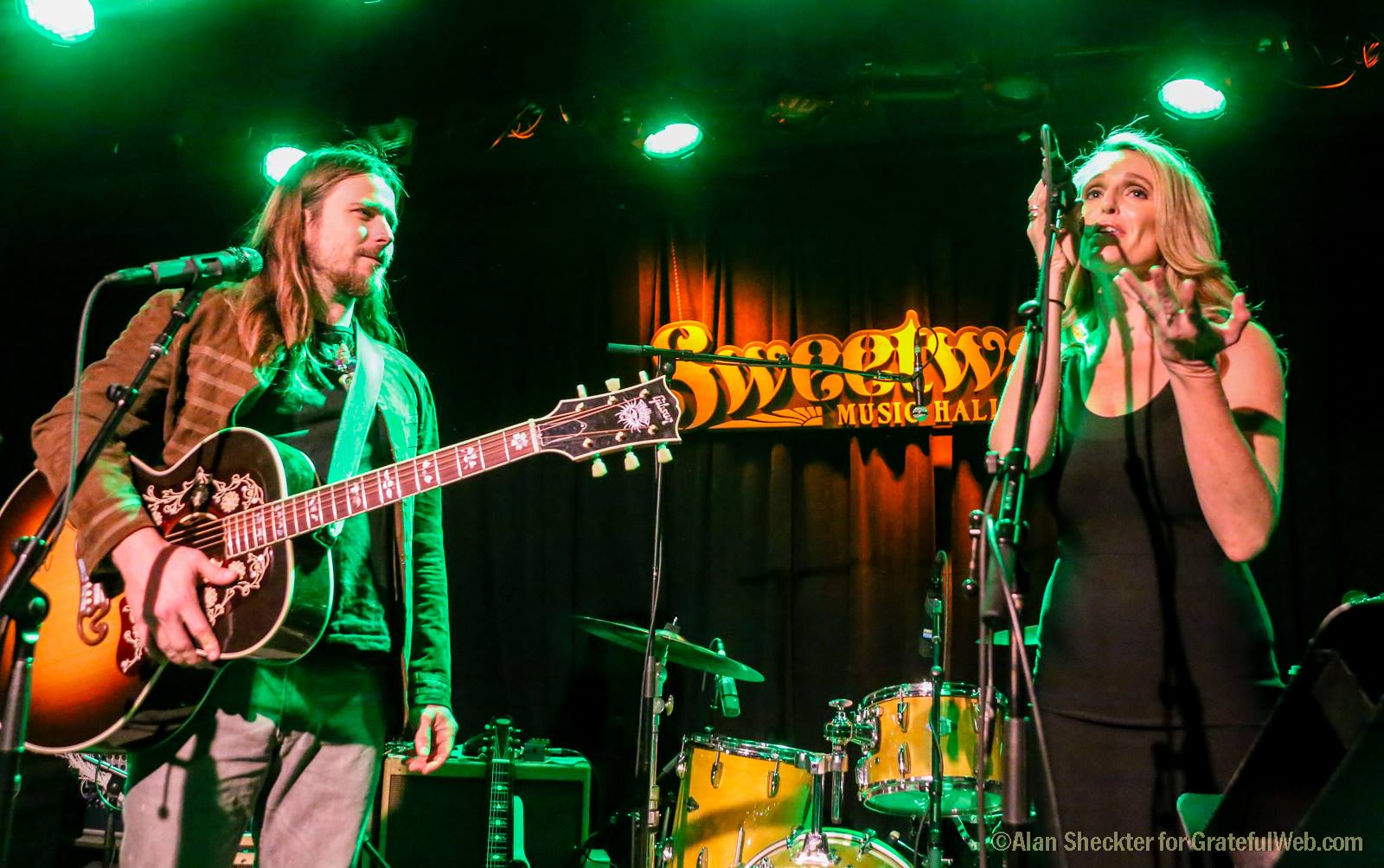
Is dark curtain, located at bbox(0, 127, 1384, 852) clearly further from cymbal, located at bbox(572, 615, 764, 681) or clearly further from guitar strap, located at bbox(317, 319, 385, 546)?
guitar strap, located at bbox(317, 319, 385, 546)

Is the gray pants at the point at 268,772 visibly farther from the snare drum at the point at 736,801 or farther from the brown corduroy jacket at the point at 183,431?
the snare drum at the point at 736,801

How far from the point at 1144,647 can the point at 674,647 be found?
290 centimetres

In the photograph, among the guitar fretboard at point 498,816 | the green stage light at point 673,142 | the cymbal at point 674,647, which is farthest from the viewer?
the green stage light at point 673,142

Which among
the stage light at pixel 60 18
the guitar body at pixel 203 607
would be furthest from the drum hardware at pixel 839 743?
the stage light at pixel 60 18

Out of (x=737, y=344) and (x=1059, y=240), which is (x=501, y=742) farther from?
(x=1059, y=240)

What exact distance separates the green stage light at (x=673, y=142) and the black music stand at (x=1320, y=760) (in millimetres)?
5428

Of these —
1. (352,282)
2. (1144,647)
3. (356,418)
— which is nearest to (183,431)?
(356,418)

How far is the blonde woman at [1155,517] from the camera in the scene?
A: 1.93 metres

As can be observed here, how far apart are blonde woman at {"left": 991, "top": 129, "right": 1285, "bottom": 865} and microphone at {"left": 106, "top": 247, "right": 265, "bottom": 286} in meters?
1.81

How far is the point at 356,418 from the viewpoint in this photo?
2.81 metres

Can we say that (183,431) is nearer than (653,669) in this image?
Yes

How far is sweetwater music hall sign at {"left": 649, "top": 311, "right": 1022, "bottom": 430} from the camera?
6.23 meters

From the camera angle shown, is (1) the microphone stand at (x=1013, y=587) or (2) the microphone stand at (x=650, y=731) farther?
(2) the microphone stand at (x=650, y=731)

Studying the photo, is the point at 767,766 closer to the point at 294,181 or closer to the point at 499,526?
the point at 499,526
